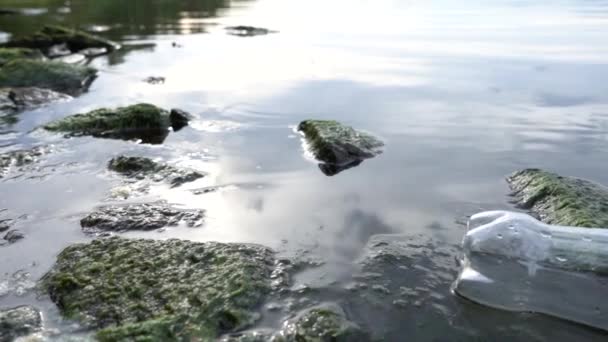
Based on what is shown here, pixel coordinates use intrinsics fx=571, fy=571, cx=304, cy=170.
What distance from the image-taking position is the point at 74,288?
4.57m

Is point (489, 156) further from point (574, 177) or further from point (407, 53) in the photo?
point (407, 53)

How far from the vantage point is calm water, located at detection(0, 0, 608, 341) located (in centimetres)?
521

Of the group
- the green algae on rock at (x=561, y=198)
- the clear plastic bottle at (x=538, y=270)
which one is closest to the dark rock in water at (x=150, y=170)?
the clear plastic bottle at (x=538, y=270)

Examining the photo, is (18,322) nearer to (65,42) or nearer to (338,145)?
(338,145)

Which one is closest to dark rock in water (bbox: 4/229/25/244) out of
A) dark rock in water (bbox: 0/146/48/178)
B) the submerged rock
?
dark rock in water (bbox: 0/146/48/178)

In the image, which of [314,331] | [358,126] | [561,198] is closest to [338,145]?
[358,126]

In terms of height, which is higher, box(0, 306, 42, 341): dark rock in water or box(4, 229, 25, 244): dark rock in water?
box(0, 306, 42, 341): dark rock in water

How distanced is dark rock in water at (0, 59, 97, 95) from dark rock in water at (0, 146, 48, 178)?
186 inches

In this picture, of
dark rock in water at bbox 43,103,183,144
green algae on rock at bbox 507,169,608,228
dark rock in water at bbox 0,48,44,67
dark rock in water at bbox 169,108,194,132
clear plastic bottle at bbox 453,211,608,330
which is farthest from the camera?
dark rock in water at bbox 0,48,44,67

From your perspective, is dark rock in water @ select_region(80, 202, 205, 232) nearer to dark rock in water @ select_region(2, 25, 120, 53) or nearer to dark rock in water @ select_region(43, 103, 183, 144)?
dark rock in water @ select_region(43, 103, 183, 144)

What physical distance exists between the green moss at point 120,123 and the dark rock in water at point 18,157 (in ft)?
3.06

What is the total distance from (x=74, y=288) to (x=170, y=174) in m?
2.80

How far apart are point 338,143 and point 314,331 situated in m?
4.22

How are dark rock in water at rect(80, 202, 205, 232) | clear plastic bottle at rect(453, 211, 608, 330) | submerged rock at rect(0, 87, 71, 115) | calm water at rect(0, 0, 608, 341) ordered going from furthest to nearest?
submerged rock at rect(0, 87, 71, 115), dark rock in water at rect(80, 202, 205, 232), calm water at rect(0, 0, 608, 341), clear plastic bottle at rect(453, 211, 608, 330)
